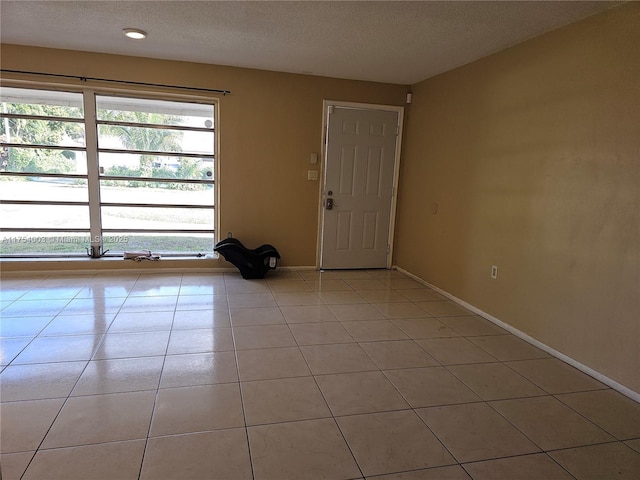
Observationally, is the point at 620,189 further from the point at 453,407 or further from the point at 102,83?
the point at 102,83

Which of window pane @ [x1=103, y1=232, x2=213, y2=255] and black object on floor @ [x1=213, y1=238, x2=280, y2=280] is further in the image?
window pane @ [x1=103, y1=232, x2=213, y2=255]

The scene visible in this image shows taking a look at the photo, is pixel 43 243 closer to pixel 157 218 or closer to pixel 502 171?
pixel 157 218

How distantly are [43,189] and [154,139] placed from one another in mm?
1326

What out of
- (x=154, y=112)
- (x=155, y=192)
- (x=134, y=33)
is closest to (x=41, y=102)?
(x=154, y=112)

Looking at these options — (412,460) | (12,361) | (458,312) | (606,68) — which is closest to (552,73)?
(606,68)

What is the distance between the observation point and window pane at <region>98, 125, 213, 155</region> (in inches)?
179

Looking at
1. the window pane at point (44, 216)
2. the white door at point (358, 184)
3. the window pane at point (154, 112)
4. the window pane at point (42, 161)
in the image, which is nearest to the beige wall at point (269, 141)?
the white door at point (358, 184)

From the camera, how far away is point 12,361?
248 cm

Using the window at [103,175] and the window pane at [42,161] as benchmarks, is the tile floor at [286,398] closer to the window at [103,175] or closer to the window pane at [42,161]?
the window at [103,175]

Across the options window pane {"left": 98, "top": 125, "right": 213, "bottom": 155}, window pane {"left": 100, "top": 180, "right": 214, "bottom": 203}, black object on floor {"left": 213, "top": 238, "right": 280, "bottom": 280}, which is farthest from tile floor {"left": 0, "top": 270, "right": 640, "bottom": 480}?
window pane {"left": 98, "top": 125, "right": 213, "bottom": 155}

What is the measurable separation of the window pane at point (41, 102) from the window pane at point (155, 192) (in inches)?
32.8

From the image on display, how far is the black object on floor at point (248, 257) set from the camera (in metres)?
4.53

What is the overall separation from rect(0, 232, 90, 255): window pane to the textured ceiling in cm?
200

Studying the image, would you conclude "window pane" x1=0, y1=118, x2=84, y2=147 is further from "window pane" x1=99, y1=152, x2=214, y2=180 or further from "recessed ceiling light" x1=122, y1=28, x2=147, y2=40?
"recessed ceiling light" x1=122, y1=28, x2=147, y2=40
